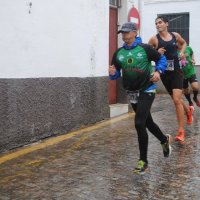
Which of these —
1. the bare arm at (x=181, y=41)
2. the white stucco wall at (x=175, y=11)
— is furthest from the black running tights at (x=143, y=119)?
the white stucco wall at (x=175, y=11)

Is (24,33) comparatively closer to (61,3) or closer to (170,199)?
(61,3)

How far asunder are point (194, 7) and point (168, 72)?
11.0 meters

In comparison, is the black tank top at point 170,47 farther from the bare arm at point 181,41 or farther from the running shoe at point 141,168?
the running shoe at point 141,168

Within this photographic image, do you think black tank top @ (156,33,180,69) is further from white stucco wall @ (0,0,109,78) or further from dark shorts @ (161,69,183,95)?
white stucco wall @ (0,0,109,78)

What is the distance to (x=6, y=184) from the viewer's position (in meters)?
5.12

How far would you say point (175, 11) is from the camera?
1797cm

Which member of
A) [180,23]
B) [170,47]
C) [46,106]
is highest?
[180,23]

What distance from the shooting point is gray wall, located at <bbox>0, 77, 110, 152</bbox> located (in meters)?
6.62

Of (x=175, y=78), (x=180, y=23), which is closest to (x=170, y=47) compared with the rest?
(x=175, y=78)

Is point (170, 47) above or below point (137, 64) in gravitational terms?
above

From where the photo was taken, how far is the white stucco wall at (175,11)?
17719 mm

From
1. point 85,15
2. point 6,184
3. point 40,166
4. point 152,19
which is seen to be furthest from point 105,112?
point 152,19

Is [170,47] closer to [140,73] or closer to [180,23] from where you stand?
[140,73]

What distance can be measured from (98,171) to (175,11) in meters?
13.4
